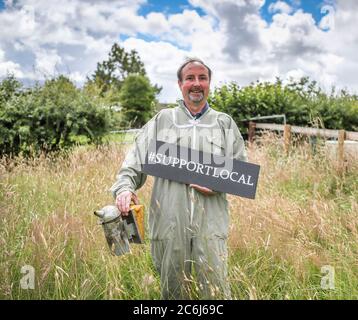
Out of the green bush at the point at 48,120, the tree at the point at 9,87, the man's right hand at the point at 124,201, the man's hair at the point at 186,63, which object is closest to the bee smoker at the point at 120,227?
the man's right hand at the point at 124,201

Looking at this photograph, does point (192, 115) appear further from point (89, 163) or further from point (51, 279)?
point (89, 163)

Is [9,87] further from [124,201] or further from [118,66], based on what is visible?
[118,66]

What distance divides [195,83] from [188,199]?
2.29 feet

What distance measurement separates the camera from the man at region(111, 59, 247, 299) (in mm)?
2420

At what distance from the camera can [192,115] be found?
8.41ft

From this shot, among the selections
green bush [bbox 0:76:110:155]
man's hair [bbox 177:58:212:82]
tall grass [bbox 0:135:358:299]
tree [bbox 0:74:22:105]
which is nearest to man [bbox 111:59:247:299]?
man's hair [bbox 177:58:212:82]

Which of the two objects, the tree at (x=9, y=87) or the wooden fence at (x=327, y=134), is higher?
the tree at (x=9, y=87)

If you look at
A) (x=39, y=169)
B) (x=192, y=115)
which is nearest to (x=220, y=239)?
(x=192, y=115)

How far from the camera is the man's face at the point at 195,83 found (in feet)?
8.16

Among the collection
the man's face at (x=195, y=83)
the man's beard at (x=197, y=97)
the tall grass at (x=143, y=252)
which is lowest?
the tall grass at (x=143, y=252)

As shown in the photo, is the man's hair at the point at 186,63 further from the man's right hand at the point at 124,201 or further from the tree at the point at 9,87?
the tree at the point at 9,87

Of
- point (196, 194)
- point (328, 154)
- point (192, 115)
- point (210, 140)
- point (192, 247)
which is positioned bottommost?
point (192, 247)

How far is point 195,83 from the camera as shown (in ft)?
8.12
